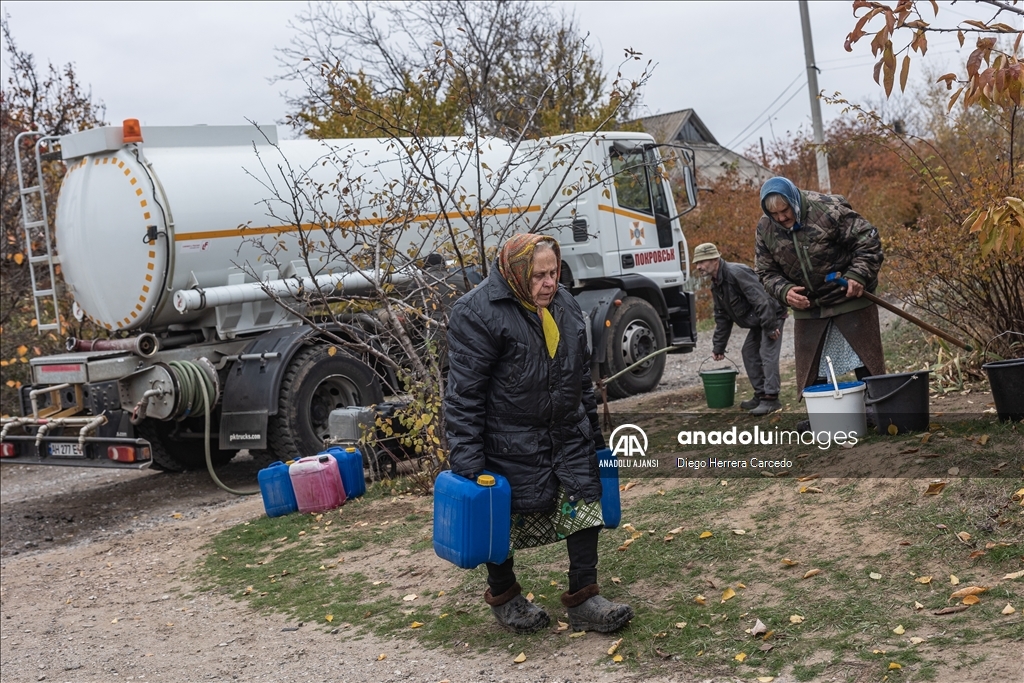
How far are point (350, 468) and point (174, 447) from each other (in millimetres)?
3444

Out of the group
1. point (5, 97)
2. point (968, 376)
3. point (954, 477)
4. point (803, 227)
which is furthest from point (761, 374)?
point (5, 97)

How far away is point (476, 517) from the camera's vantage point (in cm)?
449

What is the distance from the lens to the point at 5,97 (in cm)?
1488

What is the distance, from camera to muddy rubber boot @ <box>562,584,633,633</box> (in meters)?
4.70

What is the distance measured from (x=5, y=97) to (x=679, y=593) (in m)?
13.3

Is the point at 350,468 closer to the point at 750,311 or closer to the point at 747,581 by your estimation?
the point at 750,311

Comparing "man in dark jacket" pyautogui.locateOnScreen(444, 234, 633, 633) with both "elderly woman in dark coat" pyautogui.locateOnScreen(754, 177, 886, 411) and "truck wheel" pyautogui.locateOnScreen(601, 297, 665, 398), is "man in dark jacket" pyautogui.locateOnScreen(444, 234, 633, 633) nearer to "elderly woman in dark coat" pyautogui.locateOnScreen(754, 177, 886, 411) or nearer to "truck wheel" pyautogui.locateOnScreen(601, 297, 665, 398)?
"elderly woman in dark coat" pyautogui.locateOnScreen(754, 177, 886, 411)

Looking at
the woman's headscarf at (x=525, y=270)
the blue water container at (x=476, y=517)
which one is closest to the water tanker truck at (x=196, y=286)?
the woman's headscarf at (x=525, y=270)

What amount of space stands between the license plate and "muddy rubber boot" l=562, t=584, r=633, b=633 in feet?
19.4

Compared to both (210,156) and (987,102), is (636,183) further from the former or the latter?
(987,102)

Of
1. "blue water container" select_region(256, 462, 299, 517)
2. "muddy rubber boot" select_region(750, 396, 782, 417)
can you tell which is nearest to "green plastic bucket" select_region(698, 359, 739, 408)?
"muddy rubber boot" select_region(750, 396, 782, 417)

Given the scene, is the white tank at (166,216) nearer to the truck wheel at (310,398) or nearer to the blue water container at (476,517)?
the truck wheel at (310,398)

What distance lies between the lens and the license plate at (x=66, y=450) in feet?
30.4

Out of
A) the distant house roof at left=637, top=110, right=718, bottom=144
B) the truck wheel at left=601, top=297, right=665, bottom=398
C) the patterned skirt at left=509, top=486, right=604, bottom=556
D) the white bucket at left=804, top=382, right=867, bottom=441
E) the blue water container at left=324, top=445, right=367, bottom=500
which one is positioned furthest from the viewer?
the distant house roof at left=637, top=110, right=718, bottom=144
